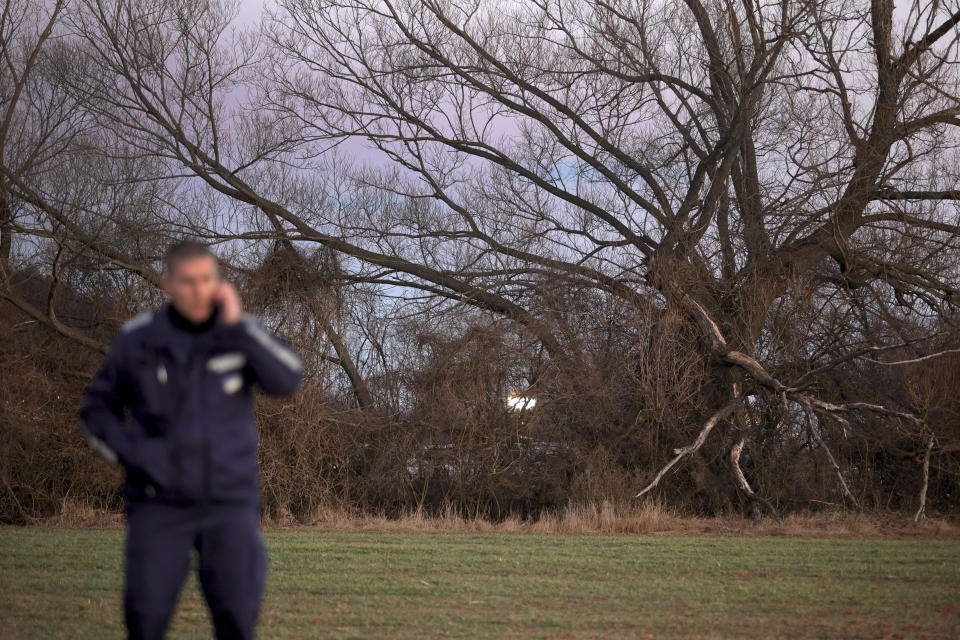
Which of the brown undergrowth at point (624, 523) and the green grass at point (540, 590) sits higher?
the brown undergrowth at point (624, 523)

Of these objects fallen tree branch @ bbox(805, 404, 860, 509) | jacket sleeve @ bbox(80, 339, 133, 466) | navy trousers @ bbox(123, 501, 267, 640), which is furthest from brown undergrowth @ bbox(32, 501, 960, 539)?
jacket sleeve @ bbox(80, 339, 133, 466)

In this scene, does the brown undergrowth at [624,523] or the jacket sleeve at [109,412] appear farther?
the brown undergrowth at [624,523]

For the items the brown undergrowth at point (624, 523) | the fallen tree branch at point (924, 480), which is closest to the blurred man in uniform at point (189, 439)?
the brown undergrowth at point (624, 523)

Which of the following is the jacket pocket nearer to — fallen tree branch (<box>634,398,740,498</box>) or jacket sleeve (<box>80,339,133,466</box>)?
jacket sleeve (<box>80,339,133,466</box>)

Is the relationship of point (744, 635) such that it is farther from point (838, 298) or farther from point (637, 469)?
point (838, 298)

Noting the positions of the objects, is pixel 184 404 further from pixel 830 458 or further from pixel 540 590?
pixel 830 458

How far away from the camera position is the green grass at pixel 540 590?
244 inches

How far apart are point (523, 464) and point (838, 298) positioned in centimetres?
730

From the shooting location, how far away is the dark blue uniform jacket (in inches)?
132

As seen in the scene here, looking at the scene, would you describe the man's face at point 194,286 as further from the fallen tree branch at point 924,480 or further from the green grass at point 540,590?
the fallen tree branch at point 924,480

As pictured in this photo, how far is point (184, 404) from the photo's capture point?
11.1 ft

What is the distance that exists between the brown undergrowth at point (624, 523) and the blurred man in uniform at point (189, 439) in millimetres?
10786

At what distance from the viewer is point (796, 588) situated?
26.1ft

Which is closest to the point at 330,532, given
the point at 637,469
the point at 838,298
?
the point at 637,469
